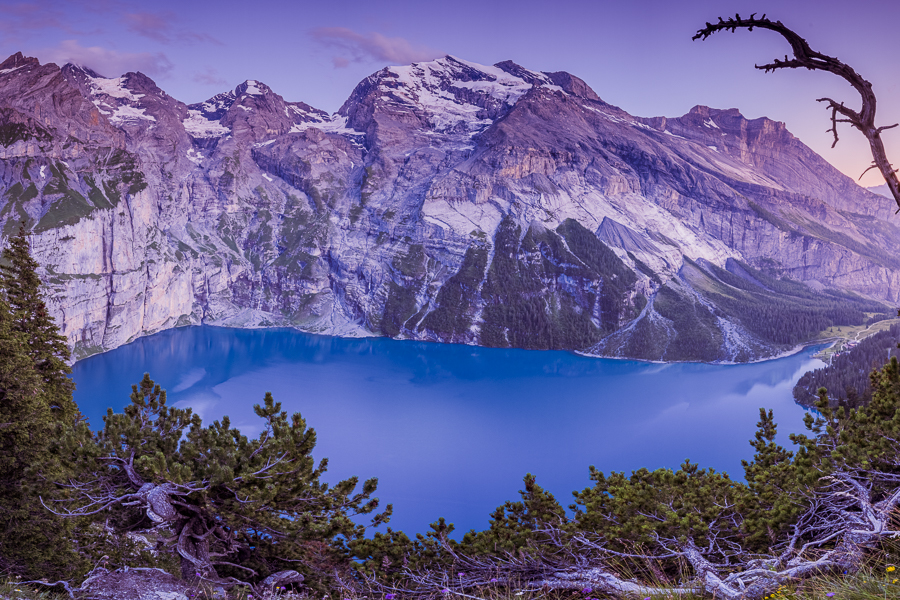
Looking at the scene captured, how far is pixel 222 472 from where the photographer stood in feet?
33.5

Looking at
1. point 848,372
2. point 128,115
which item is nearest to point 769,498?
point 848,372

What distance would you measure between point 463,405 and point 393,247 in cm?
9878

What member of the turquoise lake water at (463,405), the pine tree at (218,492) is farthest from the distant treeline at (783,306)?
the pine tree at (218,492)

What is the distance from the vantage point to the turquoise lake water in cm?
5541

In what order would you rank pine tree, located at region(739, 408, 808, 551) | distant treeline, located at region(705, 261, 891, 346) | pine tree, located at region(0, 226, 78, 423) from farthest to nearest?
1. distant treeline, located at region(705, 261, 891, 346)
2. pine tree, located at region(0, 226, 78, 423)
3. pine tree, located at region(739, 408, 808, 551)

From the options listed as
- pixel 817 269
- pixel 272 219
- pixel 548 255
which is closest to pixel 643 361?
pixel 548 255

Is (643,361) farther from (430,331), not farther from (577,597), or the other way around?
(577,597)

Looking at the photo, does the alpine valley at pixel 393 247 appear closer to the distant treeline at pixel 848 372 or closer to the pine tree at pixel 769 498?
the distant treeline at pixel 848 372

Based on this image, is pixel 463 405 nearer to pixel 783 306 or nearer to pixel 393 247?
pixel 393 247

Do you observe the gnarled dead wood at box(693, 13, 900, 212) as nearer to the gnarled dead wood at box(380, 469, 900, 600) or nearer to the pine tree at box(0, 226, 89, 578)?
the gnarled dead wood at box(380, 469, 900, 600)

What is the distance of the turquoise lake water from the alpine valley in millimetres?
15417

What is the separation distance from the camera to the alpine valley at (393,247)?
129 m

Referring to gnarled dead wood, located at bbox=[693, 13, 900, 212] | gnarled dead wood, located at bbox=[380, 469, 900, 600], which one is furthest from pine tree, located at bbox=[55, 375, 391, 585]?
gnarled dead wood, located at bbox=[693, 13, 900, 212]

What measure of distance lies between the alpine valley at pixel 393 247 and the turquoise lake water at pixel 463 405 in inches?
607
